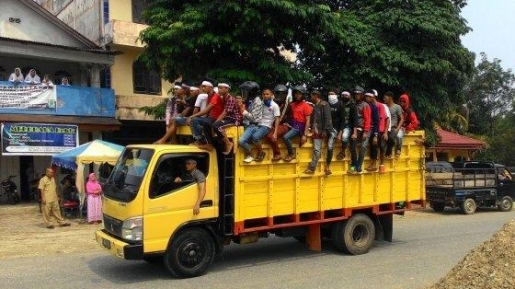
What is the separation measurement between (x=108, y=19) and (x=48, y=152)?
21.6 feet

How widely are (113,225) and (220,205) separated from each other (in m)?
1.66

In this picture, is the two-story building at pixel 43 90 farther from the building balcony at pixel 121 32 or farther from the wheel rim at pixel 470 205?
the wheel rim at pixel 470 205

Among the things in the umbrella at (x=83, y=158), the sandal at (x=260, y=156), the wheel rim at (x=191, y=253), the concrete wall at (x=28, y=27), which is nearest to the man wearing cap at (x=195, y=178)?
the wheel rim at (x=191, y=253)

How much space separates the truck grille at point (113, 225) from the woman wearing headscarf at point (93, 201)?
713 centimetres

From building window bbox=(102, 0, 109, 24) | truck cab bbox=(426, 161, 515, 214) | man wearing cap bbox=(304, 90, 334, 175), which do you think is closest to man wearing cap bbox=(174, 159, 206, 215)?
man wearing cap bbox=(304, 90, 334, 175)

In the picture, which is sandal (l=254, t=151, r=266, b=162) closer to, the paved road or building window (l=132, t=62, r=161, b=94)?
the paved road

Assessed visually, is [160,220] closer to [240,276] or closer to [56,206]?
[240,276]

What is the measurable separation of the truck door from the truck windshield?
207 mm

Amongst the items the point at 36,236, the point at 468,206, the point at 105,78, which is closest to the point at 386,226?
the point at 36,236

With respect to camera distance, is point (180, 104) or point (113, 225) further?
point (180, 104)

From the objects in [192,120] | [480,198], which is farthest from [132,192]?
[480,198]

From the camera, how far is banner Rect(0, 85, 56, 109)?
1697 cm

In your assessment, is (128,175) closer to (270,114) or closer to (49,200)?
(270,114)

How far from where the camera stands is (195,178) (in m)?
7.66
